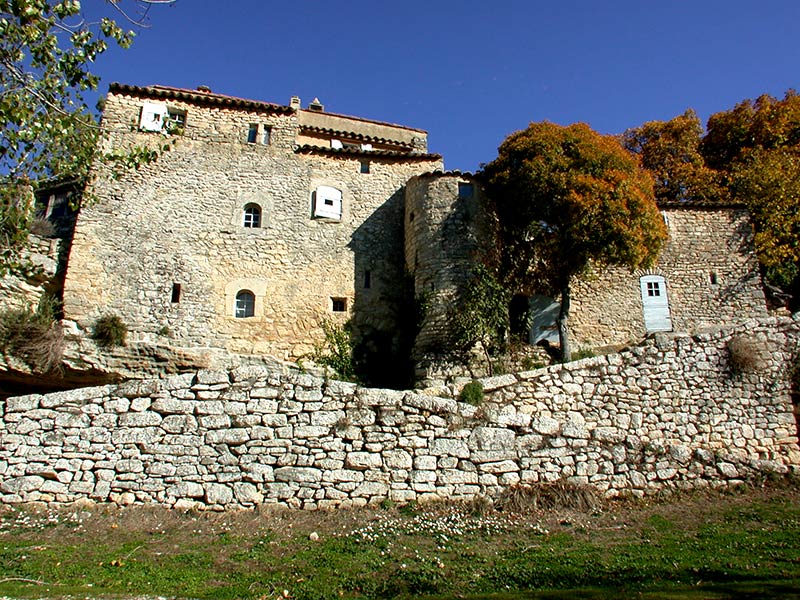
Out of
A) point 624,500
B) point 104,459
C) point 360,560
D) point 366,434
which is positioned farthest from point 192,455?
point 624,500

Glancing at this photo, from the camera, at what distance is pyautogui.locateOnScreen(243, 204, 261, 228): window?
2136 centimetres

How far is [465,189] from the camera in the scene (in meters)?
20.2

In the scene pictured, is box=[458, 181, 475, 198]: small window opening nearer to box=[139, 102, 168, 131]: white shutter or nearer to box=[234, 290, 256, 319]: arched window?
box=[234, 290, 256, 319]: arched window

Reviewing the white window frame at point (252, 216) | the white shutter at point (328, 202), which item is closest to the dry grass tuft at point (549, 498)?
the white shutter at point (328, 202)

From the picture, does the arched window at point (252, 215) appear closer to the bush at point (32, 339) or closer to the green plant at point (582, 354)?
the bush at point (32, 339)

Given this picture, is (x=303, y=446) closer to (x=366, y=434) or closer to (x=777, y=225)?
(x=366, y=434)

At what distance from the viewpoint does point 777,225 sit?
23.1 metres

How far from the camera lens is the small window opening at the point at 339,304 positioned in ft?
68.4

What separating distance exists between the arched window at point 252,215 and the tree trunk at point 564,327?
438 inches

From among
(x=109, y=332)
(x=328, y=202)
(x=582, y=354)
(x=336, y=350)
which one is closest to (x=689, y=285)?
(x=582, y=354)

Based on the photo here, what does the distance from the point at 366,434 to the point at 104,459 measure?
4.53m

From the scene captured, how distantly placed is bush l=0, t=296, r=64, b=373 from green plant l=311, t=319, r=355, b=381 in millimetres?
7583

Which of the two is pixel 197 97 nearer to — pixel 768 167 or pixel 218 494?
pixel 218 494

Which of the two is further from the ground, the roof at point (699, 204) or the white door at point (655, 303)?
the roof at point (699, 204)
